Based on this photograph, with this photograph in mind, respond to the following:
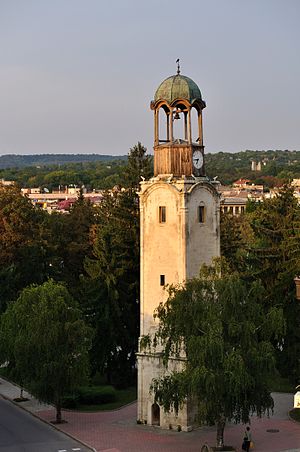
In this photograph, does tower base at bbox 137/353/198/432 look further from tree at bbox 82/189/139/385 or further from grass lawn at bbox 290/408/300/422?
tree at bbox 82/189/139/385

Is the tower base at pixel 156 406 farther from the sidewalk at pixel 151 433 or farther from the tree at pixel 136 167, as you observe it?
→ the tree at pixel 136 167

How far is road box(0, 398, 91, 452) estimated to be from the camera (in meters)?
34.3

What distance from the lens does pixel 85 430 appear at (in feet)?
122

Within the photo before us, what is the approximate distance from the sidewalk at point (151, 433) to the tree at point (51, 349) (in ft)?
6.00

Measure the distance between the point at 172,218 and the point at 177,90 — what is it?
18.3 ft

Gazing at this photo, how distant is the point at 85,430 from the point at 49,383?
2605 mm

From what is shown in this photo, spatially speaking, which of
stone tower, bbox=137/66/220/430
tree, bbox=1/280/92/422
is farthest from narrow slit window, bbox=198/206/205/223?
tree, bbox=1/280/92/422

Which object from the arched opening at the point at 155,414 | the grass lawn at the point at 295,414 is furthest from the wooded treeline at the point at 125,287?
the arched opening at the point at 155,414

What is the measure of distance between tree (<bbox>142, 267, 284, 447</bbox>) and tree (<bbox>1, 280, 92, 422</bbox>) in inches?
232

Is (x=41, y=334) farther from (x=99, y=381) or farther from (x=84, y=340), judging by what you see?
(x=99, y=381)

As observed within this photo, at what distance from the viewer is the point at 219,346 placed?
3117cm

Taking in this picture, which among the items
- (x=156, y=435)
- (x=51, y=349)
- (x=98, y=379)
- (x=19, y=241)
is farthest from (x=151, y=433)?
(x=19, y=241)

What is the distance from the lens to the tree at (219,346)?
31.2m

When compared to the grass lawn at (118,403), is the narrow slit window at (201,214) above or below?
above
